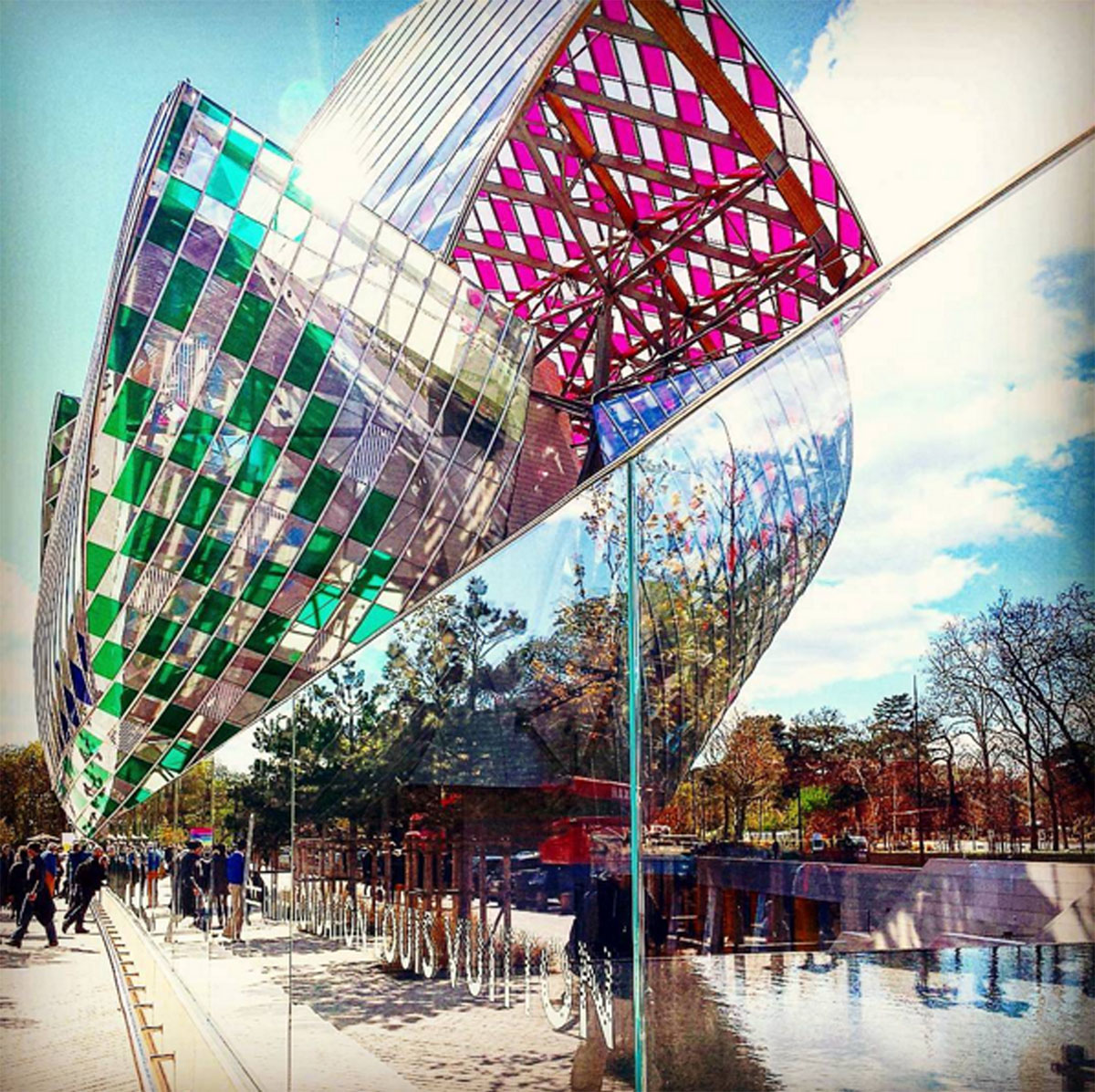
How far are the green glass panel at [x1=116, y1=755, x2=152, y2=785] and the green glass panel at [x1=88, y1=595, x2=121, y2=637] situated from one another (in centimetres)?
361

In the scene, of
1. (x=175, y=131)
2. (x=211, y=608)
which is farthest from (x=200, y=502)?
(x=175, y=131)

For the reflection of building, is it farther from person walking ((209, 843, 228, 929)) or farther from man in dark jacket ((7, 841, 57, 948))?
person walking ((209, 843, 228, 929))

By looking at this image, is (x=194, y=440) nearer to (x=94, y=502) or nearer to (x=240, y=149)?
(x=94, y=502)

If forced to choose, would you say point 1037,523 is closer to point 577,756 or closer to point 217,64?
point 577,756

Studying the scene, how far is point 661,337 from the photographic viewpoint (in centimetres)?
2533

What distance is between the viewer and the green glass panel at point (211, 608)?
15844mm

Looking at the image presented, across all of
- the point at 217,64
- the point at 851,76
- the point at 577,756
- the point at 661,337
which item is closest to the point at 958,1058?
the point at 577,756

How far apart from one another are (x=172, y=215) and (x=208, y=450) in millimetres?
2953

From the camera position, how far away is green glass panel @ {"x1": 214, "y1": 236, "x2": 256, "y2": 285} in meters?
14.0

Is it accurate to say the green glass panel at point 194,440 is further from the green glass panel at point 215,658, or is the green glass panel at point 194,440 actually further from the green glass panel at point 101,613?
the green glass panel at point 215,658

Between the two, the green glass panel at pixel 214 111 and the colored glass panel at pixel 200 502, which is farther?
the colored glass panel at pixel 200 502

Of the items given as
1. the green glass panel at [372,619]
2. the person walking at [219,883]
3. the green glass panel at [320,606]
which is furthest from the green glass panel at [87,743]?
the person walking at [219,883]

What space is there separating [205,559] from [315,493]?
5.75 ft

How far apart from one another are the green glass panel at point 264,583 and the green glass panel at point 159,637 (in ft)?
3.59
